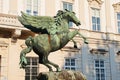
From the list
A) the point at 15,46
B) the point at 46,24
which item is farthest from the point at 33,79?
the point at 46,24

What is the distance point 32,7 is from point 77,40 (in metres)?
3.92

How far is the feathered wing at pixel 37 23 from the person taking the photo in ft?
22.4

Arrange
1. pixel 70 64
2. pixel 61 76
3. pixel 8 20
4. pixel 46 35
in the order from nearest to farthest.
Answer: pixel 61 76, pixel 46 35, pixel 8 20, pixel 70 64

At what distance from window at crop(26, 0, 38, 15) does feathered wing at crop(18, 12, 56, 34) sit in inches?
459

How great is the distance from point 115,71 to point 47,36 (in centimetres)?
1558

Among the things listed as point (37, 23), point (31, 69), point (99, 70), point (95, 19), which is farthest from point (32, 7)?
point (37, 23)

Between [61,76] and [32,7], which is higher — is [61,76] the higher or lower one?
the lower one

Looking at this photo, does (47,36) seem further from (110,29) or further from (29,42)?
(110,29)

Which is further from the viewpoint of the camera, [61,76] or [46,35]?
[46,35]

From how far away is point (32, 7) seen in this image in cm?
1864

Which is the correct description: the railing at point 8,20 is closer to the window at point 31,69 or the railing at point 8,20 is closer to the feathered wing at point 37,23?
the window at point 31,69

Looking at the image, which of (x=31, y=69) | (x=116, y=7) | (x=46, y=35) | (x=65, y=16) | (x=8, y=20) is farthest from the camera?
(x=116, y=7)

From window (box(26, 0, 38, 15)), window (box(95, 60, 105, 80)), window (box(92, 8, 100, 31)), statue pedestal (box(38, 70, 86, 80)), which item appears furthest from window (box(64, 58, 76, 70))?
statue pedestal (box(38, 70, 86, 80))

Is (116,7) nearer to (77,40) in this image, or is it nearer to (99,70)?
(77,40)
